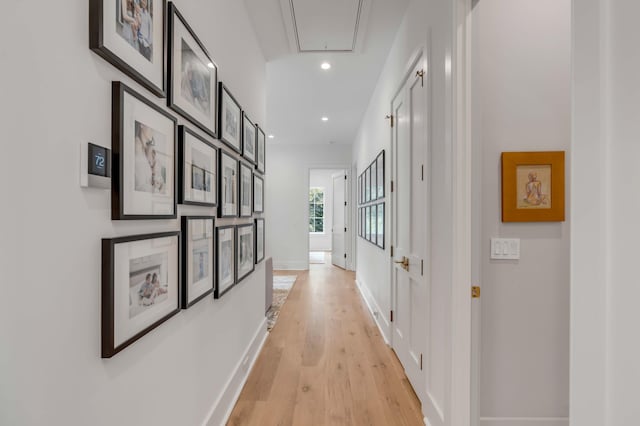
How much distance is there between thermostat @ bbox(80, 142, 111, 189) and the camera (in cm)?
77

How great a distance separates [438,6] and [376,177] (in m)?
2.10

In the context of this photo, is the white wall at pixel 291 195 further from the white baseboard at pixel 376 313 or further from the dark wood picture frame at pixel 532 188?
the dark wood picture frame at pixel 532 188

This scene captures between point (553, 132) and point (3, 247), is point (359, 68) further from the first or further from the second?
point (3, 247)

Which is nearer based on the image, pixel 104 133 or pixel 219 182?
pixel 104 133

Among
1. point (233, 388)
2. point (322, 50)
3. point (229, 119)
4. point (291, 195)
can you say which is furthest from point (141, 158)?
point (291, 195)

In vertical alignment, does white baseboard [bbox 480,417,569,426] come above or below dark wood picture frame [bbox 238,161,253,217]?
below

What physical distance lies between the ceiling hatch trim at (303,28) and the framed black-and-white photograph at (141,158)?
1.68 m

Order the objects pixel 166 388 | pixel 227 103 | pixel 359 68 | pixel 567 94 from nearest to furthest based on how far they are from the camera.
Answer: pixel 166 388, pixel 567 94, pixel 227 103, pixel 359 68

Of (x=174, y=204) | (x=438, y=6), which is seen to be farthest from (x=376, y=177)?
(x=174, y=204)

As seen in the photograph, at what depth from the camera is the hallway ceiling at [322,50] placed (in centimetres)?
236

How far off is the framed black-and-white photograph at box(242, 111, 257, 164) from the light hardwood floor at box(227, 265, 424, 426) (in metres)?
1.65

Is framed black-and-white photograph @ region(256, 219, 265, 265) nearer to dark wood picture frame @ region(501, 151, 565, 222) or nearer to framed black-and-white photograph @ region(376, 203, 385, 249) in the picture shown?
framed black-and-white photograph @ region(376, 203, 385, 249)

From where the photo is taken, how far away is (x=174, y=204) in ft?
3.97

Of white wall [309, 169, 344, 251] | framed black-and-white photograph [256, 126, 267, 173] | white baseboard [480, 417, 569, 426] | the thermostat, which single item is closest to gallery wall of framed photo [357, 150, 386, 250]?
framed black-and-white photograph [256, 126, 267, 173]
